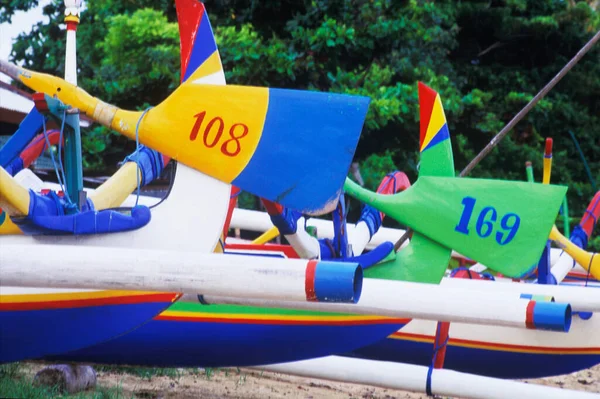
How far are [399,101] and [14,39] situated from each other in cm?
639

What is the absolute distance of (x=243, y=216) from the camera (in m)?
6.20

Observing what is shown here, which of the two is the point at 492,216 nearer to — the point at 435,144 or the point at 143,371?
the point at 435,144

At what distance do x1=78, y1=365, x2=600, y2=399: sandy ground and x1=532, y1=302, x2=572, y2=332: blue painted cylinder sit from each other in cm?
216

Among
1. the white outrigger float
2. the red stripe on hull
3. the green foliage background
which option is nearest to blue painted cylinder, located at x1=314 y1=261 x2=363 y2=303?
the white outrigger float

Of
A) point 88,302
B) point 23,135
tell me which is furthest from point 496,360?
point 23,135

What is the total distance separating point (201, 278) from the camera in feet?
7.64

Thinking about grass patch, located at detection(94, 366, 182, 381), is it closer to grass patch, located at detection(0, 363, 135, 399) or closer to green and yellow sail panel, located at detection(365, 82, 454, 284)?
grass patch, located at detection(0, 363, 135, 399)

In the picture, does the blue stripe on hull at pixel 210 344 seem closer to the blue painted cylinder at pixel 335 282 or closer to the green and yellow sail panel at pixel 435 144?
the green and yellow sail panel at pixel 435 144

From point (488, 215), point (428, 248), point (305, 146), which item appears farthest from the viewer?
point (428, 248)

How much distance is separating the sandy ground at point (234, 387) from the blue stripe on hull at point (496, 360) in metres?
0.32

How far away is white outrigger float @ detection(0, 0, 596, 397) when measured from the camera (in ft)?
7.77

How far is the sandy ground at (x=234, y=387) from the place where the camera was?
4.82 m

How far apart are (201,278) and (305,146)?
103cm

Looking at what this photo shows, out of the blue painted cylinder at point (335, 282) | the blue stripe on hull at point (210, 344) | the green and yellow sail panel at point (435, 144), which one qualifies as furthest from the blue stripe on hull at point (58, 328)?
the green and yellow sail panel at point (435, 144)
